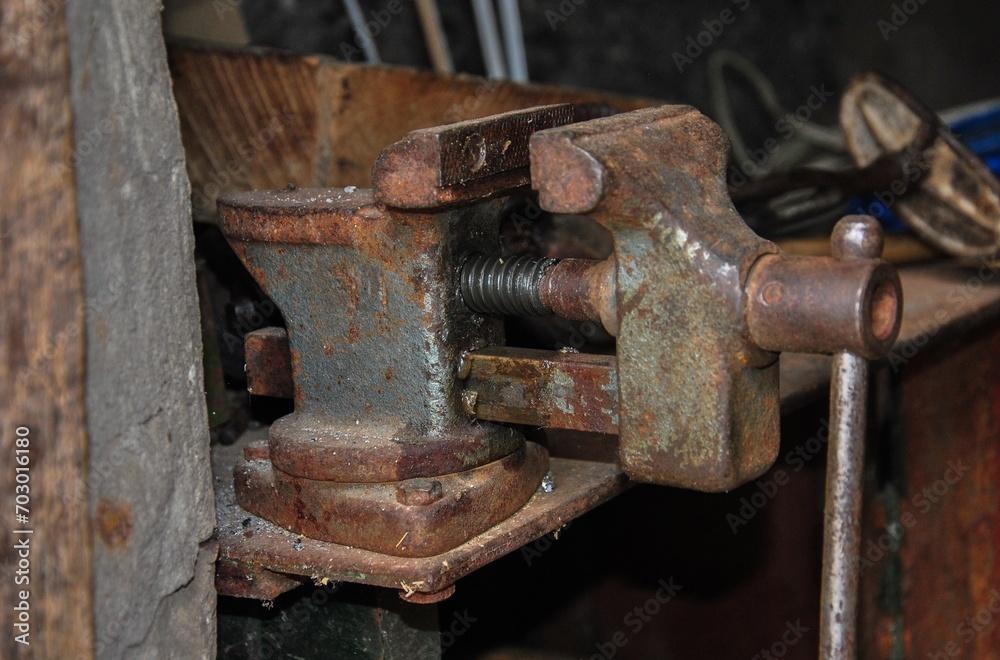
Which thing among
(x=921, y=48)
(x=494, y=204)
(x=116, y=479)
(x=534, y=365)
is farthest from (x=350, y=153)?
(x=921, y=48)

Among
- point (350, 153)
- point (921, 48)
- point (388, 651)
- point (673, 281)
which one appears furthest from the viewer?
point (921, 48)

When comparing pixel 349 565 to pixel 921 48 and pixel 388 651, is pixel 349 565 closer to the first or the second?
pixel 388 651

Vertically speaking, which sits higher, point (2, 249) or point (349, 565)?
point (2, 249)

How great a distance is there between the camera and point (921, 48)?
4.77 metres

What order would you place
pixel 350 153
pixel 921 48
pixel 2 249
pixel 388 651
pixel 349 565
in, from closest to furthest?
1. pixel 2 249
2. pixel 349 565
3. pixel 388 651
4. pixel 350 153
5. pixel 921 48

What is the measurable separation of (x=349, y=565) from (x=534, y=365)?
0.90 ft

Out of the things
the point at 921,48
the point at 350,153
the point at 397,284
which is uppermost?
the point at 921,48

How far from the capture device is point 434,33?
2852mm

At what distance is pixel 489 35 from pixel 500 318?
1902mm
